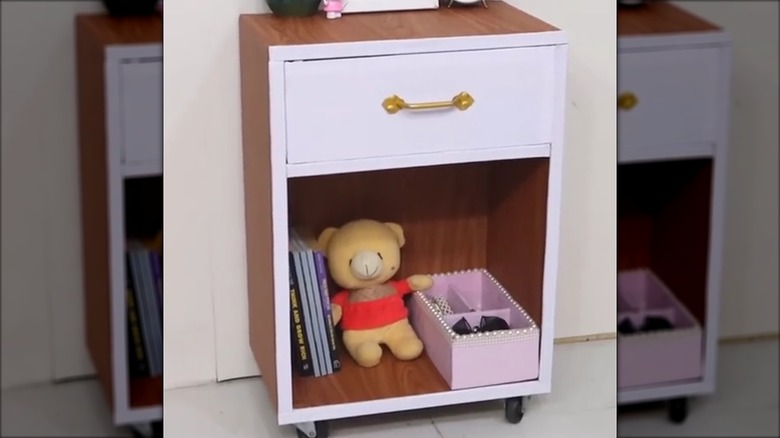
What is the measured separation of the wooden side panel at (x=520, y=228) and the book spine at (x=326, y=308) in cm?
16

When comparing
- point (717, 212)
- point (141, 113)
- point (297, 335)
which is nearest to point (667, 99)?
point (717, 212)

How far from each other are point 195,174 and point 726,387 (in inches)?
70.9

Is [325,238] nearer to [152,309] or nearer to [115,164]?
[115,164]

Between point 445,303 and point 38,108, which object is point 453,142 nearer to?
point 445,303

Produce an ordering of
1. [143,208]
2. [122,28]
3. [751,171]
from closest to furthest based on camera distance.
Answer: [122,28] → [143,208] → [751,171]

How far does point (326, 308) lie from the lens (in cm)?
95

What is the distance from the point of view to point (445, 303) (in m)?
1.02

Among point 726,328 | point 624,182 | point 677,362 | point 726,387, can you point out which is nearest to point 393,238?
point 677,362

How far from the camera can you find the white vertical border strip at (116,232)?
6.14ft

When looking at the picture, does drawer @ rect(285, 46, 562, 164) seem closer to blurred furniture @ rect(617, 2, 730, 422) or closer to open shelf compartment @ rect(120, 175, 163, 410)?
blurred furniture @ rect(617, 2, 730, 422)

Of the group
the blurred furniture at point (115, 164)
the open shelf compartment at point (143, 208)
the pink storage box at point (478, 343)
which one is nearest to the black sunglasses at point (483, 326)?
the pink storage box at point (478, 343)

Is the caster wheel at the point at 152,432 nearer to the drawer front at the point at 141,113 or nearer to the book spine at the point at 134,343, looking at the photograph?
the book spine at the point at 134,343

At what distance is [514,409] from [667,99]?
45.1 inches

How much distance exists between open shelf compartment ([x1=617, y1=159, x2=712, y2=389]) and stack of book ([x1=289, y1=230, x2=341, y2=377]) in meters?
1.24
